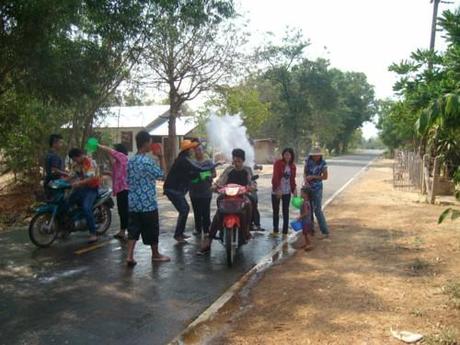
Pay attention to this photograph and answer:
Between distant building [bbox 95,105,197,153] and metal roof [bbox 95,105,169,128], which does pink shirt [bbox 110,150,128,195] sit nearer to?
distant building [bbox 95,105,197,153]

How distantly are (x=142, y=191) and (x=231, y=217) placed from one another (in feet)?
4.49

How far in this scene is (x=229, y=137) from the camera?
34.8 feet

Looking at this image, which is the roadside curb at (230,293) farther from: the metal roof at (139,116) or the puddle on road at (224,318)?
the metal roof at (139,116)

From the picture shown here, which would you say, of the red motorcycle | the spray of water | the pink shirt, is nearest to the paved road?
the red motorcycle

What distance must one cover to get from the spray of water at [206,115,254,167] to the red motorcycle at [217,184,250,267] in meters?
2.45

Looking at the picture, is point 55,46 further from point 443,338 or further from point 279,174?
point 443,338

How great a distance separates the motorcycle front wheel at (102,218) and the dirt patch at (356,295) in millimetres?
3836

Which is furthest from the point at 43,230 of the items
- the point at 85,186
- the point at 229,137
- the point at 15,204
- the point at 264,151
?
the point at 264,151

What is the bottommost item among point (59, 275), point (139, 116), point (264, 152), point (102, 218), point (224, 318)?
point (224, 318)

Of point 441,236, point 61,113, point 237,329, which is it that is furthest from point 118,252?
point 61,113

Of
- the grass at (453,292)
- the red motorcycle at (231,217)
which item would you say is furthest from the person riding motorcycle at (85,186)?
the grass at (453,292)

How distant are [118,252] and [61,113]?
438 inches

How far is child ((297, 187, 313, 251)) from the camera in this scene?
8570mm

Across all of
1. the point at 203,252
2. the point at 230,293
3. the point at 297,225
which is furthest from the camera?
the point at 297,225
